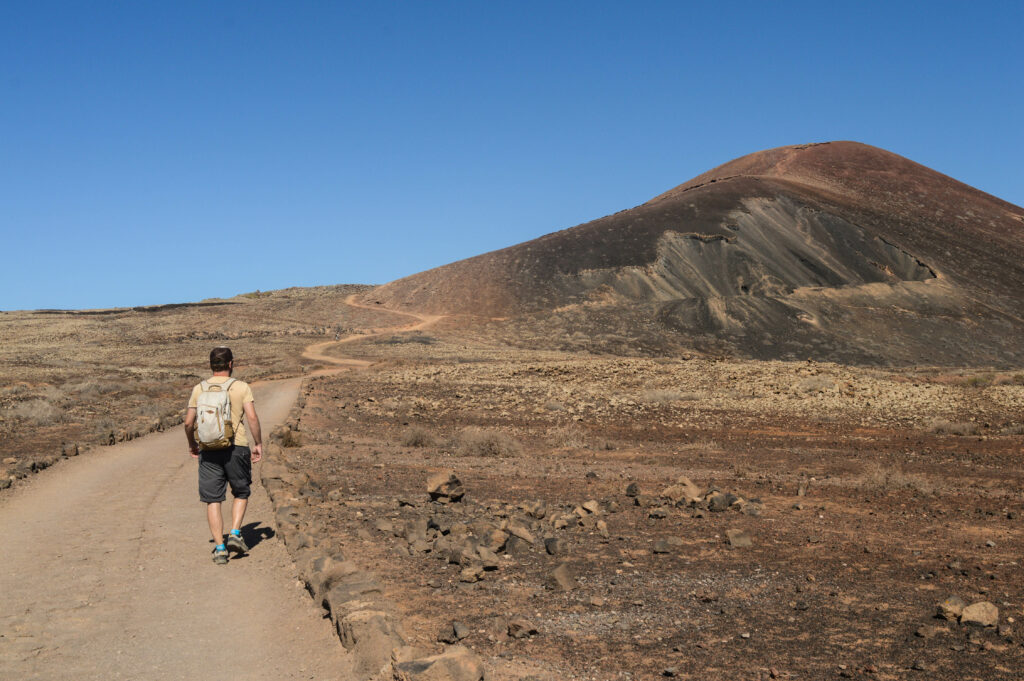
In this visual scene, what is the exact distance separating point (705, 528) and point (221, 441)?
221 inches

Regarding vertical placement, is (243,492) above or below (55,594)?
above

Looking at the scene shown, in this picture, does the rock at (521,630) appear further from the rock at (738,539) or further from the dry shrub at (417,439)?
the dry shrub at (417,439)

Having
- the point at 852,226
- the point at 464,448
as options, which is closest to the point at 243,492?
the point at 464,448

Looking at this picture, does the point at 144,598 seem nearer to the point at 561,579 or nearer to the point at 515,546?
the point at 561,579

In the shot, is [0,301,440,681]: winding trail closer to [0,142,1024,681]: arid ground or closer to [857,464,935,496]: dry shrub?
[0,142,1024,681]: arid ground

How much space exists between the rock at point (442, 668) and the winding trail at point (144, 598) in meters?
0.51

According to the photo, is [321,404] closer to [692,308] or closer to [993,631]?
[993,631]

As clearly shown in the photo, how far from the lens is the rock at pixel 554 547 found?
26.9 feet

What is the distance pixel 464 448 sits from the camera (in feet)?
56.2

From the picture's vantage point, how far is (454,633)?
18.8 feet

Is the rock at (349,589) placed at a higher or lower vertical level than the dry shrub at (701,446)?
higher

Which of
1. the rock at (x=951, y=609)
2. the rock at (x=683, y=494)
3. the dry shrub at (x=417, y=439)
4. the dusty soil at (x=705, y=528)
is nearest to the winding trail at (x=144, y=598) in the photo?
the dusty soil at (x=705, y=528)

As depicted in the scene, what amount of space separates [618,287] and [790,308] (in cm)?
1590

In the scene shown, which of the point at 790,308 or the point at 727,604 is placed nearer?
the point at 727,604
